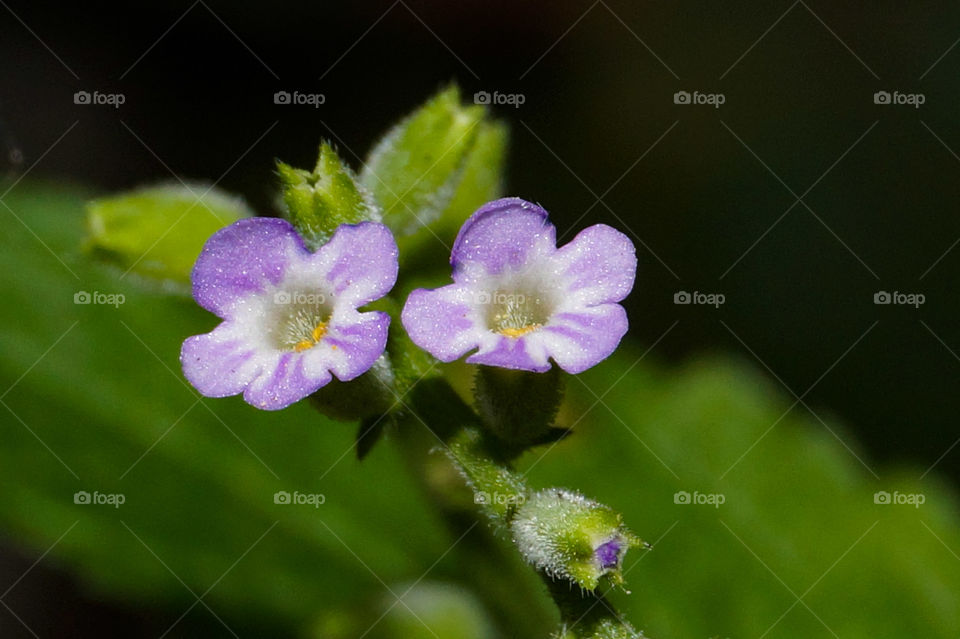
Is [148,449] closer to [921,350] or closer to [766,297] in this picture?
[766,297]

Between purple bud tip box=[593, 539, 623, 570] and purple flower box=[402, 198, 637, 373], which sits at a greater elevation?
purple flower box=[402, 198, 637, 373]

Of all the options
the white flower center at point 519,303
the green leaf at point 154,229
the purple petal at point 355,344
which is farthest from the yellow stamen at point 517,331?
the green leaf at point 154,229

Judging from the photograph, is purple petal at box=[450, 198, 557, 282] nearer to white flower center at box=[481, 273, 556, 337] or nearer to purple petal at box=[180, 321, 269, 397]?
white flower center at box=[481, 273, 556, 337]

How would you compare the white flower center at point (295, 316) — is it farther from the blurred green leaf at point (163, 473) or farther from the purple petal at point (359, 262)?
the blurred green leaf at point (163, 473)

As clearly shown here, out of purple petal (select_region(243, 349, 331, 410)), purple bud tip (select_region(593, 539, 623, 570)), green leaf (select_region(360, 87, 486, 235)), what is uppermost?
green leaf (select_region(360, 87, 486, 235))

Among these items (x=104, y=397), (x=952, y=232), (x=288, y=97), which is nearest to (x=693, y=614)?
(x=952, y=232)

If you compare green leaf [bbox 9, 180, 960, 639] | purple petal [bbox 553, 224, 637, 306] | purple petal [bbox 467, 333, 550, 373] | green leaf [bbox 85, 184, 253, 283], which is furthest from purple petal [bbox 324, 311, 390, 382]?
green leaf [bbox 9, 180, 960, 639]

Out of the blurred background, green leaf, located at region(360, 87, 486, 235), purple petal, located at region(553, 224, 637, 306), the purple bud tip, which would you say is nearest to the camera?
the purple bud tip

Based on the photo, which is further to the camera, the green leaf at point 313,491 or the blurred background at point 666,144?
the blurred background at point 666,144
